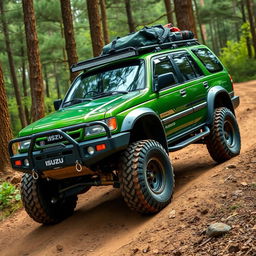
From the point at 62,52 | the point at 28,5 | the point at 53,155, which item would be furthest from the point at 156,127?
the point at 62,52

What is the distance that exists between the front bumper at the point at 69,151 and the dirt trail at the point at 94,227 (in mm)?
1046

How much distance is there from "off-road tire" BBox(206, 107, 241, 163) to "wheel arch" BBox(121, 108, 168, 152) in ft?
5.25

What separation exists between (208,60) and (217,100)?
0.85 m

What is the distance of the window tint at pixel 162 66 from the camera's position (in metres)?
6.50

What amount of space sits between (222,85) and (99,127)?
3.85m

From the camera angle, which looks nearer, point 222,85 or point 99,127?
point 99,127

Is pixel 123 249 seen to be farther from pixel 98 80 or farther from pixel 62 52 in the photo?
pixel 62 52

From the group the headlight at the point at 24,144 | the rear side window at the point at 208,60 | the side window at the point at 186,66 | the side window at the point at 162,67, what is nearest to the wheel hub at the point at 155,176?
the side window at the point at 162,67

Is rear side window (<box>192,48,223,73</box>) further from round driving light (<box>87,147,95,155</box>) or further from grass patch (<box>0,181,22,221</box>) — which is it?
grass patch (<box>0,181,22,221</box>)

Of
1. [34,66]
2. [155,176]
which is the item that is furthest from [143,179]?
[34,66]

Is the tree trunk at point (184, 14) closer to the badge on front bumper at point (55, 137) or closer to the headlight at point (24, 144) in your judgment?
the headlight at point (24, 144)

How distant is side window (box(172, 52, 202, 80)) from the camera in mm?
7109

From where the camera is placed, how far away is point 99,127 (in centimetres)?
502

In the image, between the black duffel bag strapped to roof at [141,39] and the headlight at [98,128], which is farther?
the black duffel bag strapped to roof at [141,39]
